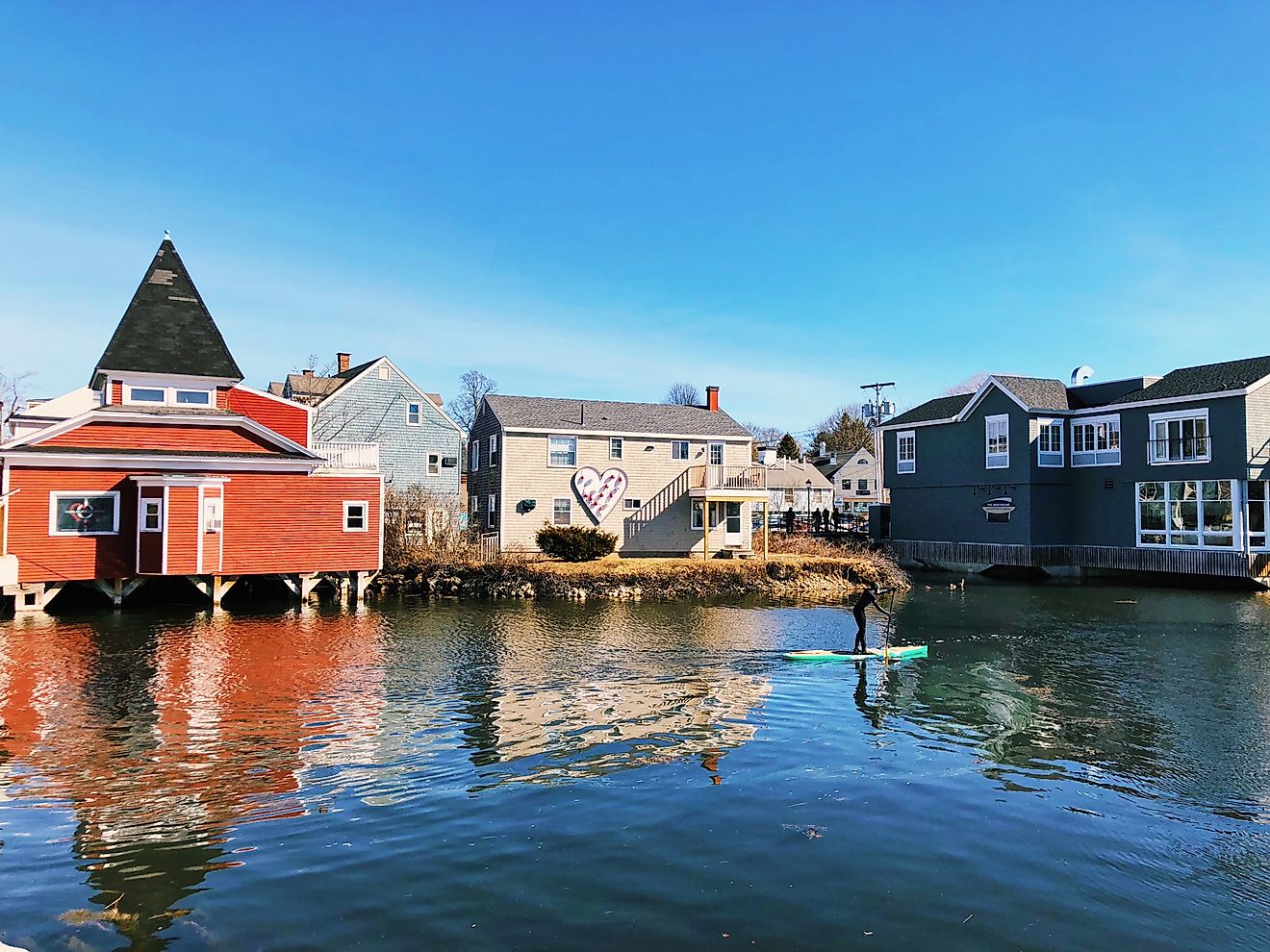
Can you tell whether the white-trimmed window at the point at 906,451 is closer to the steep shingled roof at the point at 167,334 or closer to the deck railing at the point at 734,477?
the deck railing at the point at 734,477

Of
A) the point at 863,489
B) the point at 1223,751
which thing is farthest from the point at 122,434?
the point at 863,489

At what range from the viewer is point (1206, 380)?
1481 inches

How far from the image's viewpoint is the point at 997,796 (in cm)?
1116

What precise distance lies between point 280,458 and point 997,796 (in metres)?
25.8

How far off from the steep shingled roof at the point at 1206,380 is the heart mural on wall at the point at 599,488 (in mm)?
23979

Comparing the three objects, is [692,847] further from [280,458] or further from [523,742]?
[280,458]

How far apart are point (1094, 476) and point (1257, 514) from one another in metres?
6.99

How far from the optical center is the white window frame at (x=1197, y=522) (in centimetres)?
3556

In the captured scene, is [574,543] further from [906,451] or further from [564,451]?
[906,451]

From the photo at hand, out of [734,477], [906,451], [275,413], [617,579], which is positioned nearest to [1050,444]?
[906,451]

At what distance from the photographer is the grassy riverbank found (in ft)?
110

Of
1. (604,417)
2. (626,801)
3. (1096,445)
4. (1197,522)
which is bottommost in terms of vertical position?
(626,801)

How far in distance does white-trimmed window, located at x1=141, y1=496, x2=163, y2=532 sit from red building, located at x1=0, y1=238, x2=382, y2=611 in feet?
0.10

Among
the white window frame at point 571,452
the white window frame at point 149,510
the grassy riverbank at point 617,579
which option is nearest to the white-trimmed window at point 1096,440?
the grassy riverbank at point 617,579
